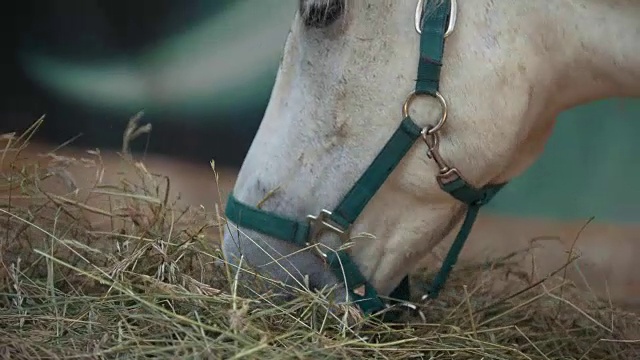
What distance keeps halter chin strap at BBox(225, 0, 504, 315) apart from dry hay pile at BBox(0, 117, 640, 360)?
0.08 m

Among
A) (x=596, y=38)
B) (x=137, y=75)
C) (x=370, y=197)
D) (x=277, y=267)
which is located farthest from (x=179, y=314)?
(x=137, y=75)

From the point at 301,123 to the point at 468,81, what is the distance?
0.26 m

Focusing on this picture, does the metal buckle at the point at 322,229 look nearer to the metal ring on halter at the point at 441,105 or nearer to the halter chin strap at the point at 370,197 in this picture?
the halter chin strap at the point at 370,197

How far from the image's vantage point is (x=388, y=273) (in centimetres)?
132

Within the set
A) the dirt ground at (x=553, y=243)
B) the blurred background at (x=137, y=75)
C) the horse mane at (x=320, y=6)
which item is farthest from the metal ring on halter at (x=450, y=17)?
the blurred background at (x=137, y=75)

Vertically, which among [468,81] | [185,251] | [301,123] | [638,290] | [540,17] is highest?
[540,17]

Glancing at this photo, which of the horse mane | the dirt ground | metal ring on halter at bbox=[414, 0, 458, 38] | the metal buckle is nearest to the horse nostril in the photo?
the horse mane

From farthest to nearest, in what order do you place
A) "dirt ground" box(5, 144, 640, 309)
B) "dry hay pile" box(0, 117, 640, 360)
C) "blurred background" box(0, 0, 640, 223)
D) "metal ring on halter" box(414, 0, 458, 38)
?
"blurred background" box(0, 0, 640, 223) → "dirt ground" box(5, 144, 640, 309) → "metal ring on halter" box(414, 0, 458, 38) → "dry hay pile" box(0, 117, 640, 360)

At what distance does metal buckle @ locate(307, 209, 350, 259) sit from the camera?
4.06ft

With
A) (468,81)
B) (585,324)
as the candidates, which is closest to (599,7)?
(468,81)

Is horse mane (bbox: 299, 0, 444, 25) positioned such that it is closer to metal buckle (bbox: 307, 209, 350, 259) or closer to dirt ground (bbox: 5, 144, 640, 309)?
metal buckle (bbox: 307, 209, 350, 259)

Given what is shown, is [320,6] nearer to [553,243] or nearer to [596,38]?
[596,38]

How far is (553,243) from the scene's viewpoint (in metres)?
2.13

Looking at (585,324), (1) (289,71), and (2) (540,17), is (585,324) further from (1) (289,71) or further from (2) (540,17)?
(1) (289,71)
